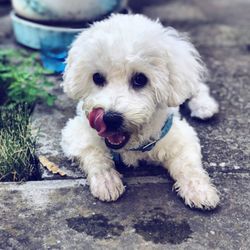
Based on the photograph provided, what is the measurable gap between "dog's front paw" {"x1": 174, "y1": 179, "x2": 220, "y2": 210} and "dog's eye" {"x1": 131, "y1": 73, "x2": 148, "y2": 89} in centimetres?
62

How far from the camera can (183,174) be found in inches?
127

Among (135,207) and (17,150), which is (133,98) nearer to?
(135,207)

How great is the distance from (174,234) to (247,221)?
1.39 feet

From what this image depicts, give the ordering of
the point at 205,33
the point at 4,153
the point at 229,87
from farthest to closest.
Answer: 1. the point at 205,33
2. the point at 229,87
3. the point at 4,153

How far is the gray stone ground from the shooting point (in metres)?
2.80

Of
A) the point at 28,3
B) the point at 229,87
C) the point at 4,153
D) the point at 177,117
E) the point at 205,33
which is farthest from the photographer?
the point at 205,33

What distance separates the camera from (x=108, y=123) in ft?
9.64

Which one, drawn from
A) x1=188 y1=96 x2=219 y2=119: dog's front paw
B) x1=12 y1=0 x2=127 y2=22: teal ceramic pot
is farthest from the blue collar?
x1=12 y1=0 x2=127 y2=22: teal ceramic pot

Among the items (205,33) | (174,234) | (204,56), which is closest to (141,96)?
(174,234)

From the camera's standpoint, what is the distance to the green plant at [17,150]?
3.33 meters

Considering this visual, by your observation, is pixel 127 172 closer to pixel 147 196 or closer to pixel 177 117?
pixel 147 196

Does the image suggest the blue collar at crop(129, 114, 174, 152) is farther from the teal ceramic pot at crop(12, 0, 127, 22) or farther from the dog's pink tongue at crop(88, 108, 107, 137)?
the teal ceramic pot at crop(12, 0, 127, 22)

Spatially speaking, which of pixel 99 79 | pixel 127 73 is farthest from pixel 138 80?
pixel 99 79

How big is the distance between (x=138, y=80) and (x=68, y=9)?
2.01m
